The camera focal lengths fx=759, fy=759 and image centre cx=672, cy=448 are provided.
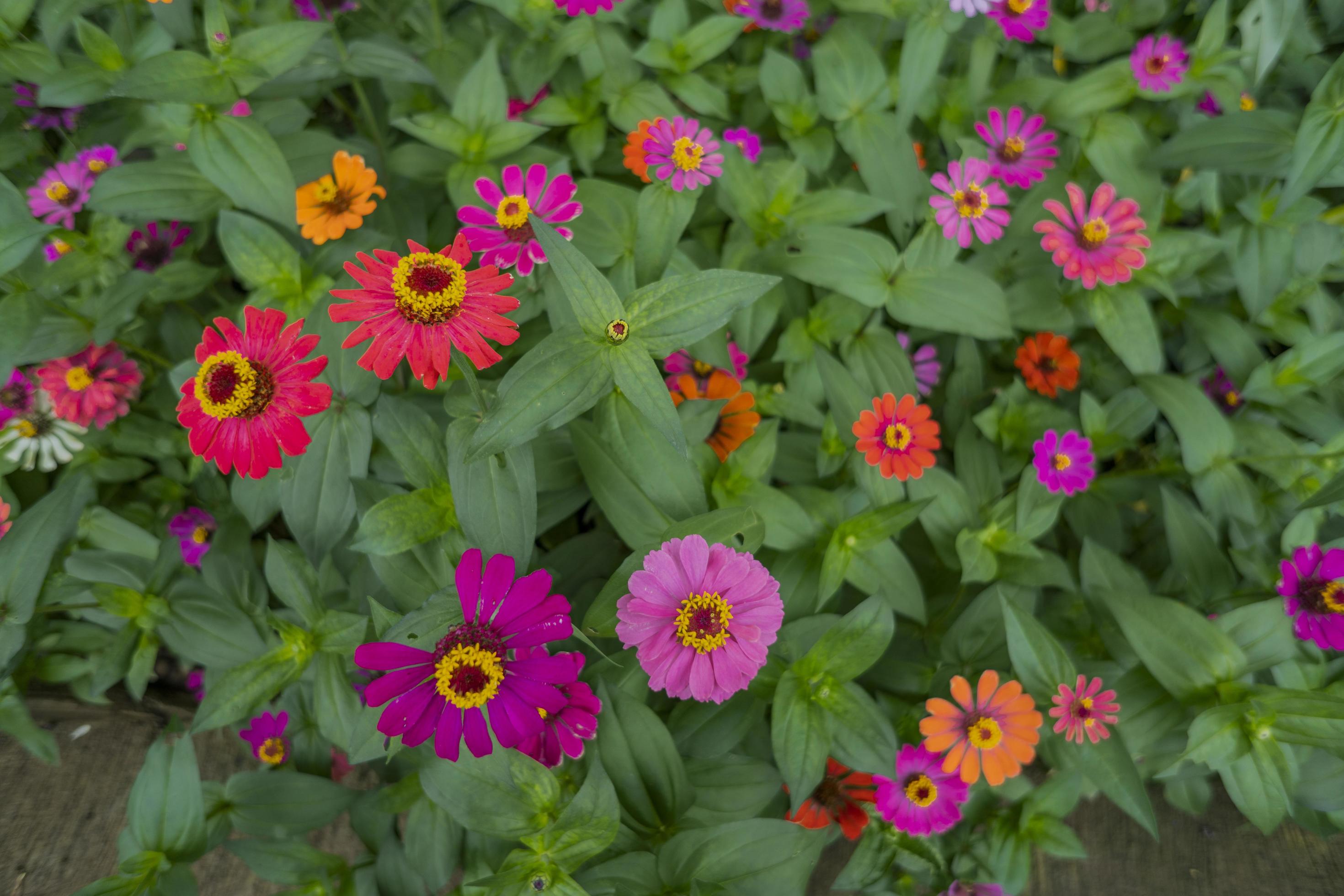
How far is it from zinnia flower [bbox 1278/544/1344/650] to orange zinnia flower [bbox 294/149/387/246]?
1.87m

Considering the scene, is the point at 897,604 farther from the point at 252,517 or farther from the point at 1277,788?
the point at 252,517

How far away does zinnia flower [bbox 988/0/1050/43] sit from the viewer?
177cm

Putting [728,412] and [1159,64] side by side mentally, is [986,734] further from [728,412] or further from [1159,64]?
[1159,64]

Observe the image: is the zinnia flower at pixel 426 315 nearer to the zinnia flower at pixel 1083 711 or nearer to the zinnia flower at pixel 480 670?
the zinnia flower at pixel 480 670

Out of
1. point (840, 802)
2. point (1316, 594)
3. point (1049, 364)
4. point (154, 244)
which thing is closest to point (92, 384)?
point (154, 244)

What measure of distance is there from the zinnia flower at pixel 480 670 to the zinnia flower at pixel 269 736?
2.48ft

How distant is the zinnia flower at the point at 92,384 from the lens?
5.59 ft

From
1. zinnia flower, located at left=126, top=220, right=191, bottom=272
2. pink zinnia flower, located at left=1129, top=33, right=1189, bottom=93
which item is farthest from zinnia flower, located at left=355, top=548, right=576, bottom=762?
pink zinnia flower, located at left=1129, top=33, right=1189, bottom=93

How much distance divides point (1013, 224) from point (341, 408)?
165 cm

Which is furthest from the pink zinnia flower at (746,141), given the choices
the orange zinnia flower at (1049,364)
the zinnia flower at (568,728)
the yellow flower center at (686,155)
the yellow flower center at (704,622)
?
the zinnia flower at (568,728)

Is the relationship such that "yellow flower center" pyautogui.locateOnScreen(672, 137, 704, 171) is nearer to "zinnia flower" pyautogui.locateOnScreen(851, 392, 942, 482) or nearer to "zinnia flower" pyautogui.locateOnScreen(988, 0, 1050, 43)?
"zinnia flower" pyautogui.locateOnScreen(851, 392, 942, 482)

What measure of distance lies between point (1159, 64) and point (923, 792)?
1.77 meters

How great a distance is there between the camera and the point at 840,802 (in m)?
1.54

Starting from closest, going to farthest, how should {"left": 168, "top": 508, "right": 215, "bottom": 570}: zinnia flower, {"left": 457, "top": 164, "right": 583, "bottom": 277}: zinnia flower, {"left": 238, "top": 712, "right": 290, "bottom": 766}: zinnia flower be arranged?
{"left": 457, "top": 164, "right": 583, "bottom": 277}: zinnia flower < {"left": 238, "top": 712, "right": 290, "bottom": 766}: zinnia flower < {"left": 168, "top": 508, "right": 215, "bottom": 570}: zinnia flower
